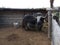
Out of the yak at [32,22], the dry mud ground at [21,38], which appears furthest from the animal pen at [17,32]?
the yak at [32,22]

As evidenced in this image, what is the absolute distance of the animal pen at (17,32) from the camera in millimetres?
4597

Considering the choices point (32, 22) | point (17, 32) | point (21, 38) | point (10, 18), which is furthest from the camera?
point (10, 18)

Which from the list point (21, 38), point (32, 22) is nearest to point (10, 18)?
point (32, 22)

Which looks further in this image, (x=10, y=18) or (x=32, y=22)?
(x=10, y=18)

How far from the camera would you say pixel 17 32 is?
5.66 meters

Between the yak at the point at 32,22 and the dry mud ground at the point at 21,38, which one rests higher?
the yak at the point at 32,22

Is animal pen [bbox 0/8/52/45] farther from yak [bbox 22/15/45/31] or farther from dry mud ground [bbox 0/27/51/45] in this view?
yak [bbox 22/15/45/31]

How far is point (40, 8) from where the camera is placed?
20.7 feet

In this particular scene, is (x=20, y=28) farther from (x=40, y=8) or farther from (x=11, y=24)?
(x=40, y=8)

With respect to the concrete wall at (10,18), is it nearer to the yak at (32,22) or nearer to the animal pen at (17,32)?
the animal pen at (17,32)

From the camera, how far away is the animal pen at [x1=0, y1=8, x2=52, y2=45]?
181 inches

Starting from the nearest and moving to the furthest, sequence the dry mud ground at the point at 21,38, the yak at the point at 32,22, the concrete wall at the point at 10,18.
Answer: the dry mud ground at the point at 21,38, the yak at the point at 32,22, the concrete wall at the point at 10,18

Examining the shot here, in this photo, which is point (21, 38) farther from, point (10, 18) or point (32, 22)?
point (10, 18)

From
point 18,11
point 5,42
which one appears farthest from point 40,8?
point 5,42
